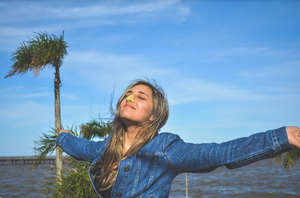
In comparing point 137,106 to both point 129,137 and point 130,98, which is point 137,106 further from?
point 129,137

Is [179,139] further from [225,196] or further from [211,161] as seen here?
[225,196]

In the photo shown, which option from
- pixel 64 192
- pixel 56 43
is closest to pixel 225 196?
pixel 56 43

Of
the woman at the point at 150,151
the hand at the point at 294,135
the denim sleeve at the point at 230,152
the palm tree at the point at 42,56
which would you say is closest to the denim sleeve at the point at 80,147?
the woman at the point at 150,151

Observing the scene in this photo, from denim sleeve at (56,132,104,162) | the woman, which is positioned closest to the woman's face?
the woman

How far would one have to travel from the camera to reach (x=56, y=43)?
32.1 feet

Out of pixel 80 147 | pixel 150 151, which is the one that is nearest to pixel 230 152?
pixel 150 151

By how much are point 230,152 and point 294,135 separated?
0.30m

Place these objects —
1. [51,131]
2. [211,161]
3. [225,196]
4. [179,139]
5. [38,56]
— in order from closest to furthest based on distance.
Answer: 1. [211,161]
2. [179,139]
3. [51,131]
4. [38,56]
5. [225,196]

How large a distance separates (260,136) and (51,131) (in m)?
4.25

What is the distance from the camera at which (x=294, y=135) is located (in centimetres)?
140

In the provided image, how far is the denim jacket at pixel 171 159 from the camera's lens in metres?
1.49

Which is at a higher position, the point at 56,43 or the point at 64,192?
the point at 56,43

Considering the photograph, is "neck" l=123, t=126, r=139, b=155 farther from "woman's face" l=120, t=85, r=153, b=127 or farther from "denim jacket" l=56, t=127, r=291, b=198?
"denim jacket" l=56, t=127, r=291, b=198

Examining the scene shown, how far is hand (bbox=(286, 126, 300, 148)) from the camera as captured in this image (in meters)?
1.39
